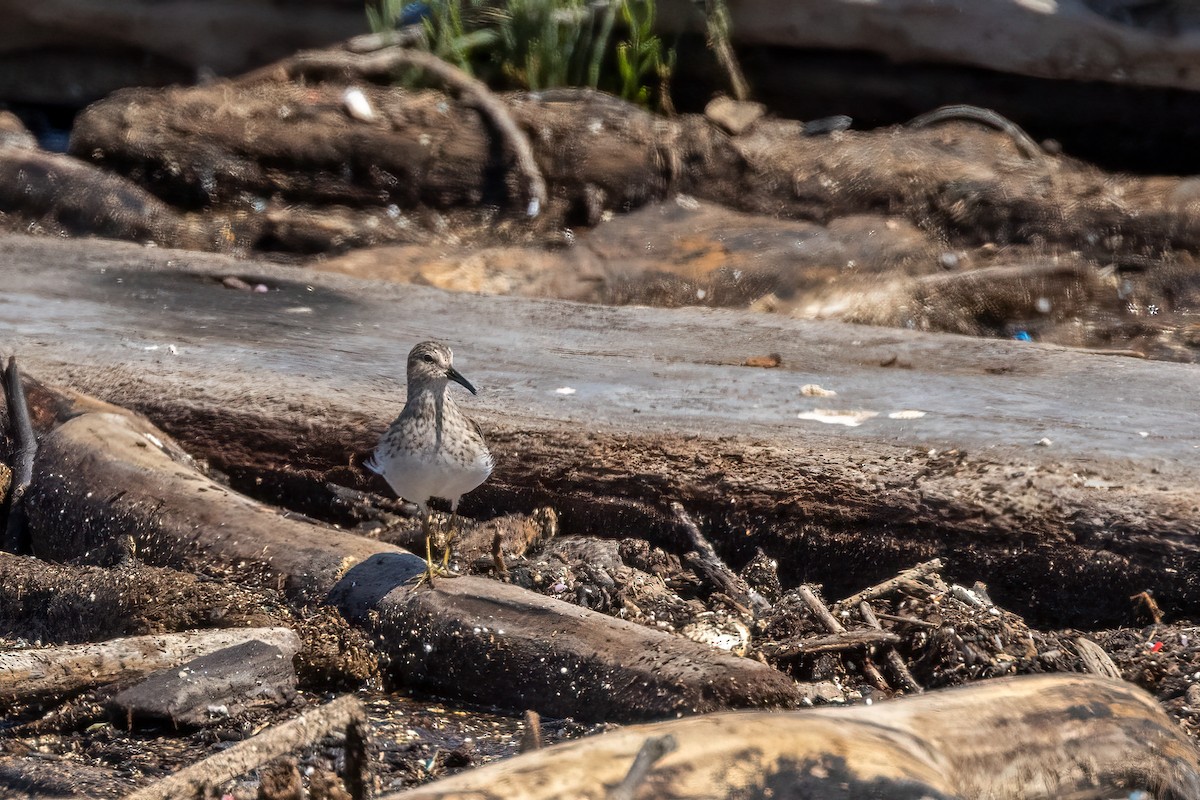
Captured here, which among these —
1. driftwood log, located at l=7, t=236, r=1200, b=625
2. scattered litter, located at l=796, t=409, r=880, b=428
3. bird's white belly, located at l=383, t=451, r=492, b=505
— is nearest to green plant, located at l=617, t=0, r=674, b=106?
driftwood log, located at l=7, t=236, r=1200, b=625

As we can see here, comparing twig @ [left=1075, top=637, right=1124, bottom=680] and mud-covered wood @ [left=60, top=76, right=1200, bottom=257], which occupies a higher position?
mud-covered wood @ [left=60, top=76, right=1200, bottom=257]

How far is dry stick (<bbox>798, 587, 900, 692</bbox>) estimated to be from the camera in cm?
383

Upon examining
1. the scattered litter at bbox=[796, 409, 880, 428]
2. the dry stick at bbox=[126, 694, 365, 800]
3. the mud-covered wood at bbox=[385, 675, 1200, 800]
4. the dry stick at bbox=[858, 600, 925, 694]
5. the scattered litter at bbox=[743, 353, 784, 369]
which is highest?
the mud-covered wood at bbox=[385, 675, 1200, 800]

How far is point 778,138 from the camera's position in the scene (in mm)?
9602

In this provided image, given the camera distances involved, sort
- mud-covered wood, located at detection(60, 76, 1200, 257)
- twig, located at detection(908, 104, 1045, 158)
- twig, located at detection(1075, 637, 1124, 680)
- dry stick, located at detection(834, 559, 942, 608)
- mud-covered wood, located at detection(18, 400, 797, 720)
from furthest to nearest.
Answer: twig, located at detection(908, 104, 1045, 158)
mud-covered wood, located at detection(60, 76, 1200, 257)
dry stick, located at detection(834, 559, 942, 608)
twig, located at detection(1075, 637, 1124, 680)
mud-covered wood, located at detection(18, 400, 797, 720)

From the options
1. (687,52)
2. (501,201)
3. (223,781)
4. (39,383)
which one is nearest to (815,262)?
(501,201)

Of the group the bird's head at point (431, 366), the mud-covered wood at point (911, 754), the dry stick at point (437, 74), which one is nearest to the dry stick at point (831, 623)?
the mud-covered wood at point (911, 754)

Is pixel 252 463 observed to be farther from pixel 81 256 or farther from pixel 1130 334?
pixel 1130 334

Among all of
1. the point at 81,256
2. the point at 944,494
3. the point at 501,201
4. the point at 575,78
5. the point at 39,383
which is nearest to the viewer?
the point at 944,494

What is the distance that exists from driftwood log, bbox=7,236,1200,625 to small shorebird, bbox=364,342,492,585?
375mm

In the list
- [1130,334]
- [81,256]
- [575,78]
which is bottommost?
[1130,334]

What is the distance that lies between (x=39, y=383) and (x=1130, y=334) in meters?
5.77

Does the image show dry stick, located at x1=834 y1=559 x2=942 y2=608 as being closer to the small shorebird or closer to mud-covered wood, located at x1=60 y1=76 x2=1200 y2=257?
the small shorebird

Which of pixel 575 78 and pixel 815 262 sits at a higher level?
pixel 575 78
